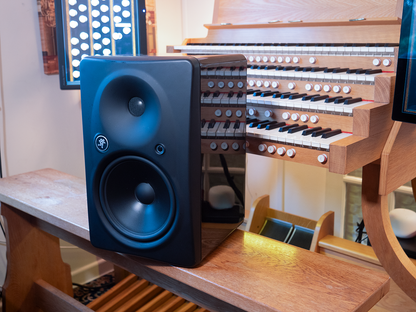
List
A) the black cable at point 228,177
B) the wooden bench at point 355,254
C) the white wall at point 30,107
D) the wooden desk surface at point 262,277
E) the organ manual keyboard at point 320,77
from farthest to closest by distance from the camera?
the white wall at point 30,107, the wooden bench at point 355,254, the organ manual keyboard at point 320,77, the black cable at point 228,177, the wooden desk surface at point 262,277

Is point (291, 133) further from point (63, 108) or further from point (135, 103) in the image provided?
point (63, 108)

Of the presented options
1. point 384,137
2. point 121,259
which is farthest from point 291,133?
point 121,259

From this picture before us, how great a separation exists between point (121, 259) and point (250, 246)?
344 mm

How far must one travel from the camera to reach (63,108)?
1.90 meters

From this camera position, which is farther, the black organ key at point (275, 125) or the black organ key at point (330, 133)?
the black organ key at point (275, 125)

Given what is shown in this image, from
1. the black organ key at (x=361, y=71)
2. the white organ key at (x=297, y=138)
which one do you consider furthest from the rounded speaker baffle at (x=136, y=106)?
the black organ key at (x=361, y=71)

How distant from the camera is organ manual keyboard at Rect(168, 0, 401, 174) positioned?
103cm

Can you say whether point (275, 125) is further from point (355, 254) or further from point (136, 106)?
point (355, 254)

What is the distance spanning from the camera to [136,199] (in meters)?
0.91

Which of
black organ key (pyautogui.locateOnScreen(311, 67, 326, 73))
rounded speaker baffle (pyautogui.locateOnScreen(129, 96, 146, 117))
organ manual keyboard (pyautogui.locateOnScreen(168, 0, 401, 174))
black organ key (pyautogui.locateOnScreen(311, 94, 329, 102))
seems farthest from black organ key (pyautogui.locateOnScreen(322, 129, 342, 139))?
rounded speaker baffle (pyautogui.locateOnScreen(129, 96, 146, 117))

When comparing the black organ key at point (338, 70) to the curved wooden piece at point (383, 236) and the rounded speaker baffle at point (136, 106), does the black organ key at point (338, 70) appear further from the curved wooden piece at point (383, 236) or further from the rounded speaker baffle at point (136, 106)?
the rounded speaker baffle at point (136, 106)

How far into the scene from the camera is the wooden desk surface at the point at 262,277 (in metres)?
0.77

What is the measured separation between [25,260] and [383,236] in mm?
1231

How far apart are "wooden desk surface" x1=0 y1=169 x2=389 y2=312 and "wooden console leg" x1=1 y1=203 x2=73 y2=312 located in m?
0.37
